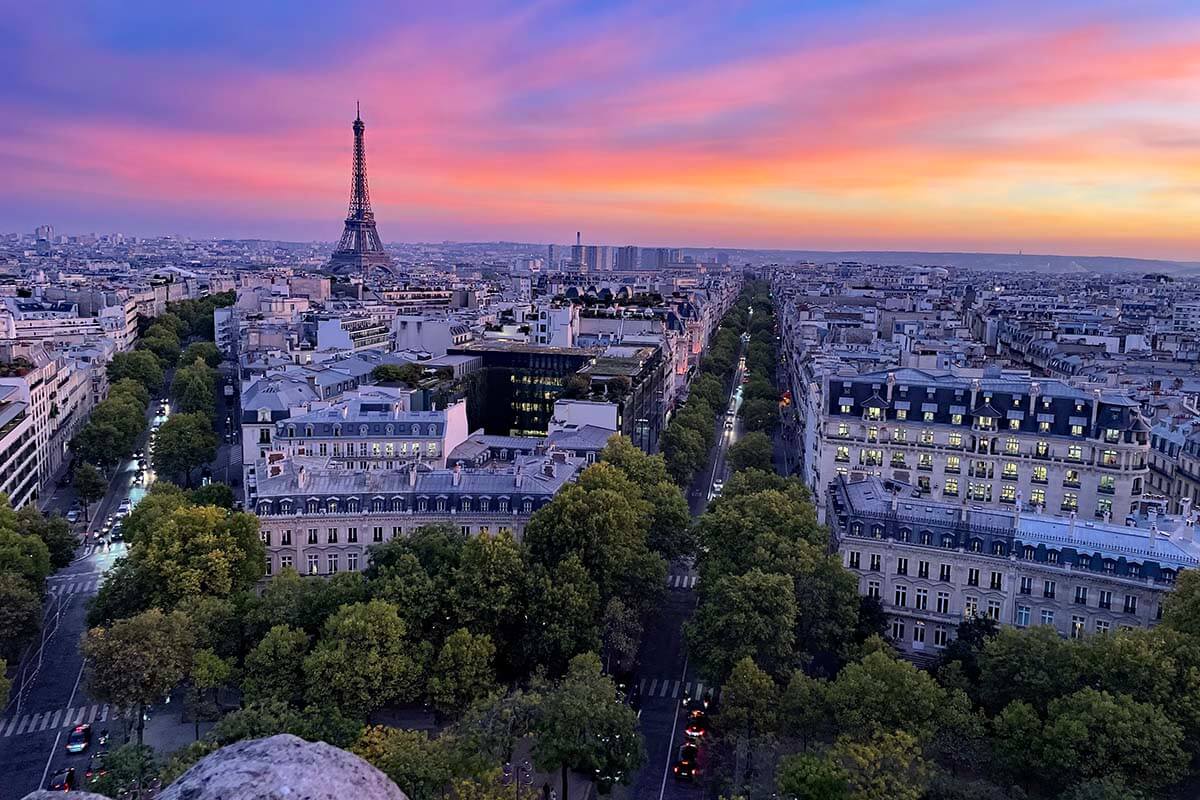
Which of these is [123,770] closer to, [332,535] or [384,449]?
[332,535]

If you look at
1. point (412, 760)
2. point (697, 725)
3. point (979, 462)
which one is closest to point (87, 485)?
point (412, 760)

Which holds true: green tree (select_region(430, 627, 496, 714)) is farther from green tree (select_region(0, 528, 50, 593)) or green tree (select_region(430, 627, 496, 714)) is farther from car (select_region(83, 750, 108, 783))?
green tree (select_region(0, 528, 50, 593))

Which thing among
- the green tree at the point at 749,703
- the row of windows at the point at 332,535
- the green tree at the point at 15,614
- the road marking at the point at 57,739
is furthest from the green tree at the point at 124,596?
the green tree at the point at 749,703

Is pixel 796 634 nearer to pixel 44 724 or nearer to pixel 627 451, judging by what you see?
pixel 627 451

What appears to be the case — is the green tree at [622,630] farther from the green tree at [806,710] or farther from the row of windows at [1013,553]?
the row of windows at [1013,553]

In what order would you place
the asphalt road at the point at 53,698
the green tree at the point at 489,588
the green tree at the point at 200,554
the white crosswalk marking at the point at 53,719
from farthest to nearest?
the green tree at the point at 200,554 → the green tree at the point at 489,588 → the white crosswalk marking at the point at 53,719 → the asphalt road at the point at 53,698

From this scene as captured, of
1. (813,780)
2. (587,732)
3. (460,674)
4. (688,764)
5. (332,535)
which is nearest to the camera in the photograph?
(813,780)

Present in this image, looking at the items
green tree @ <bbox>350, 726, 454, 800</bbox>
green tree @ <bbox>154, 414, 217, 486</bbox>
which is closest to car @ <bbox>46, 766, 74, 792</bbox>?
green tree @ <bbox>350, 726, 454, 800</bbox>
